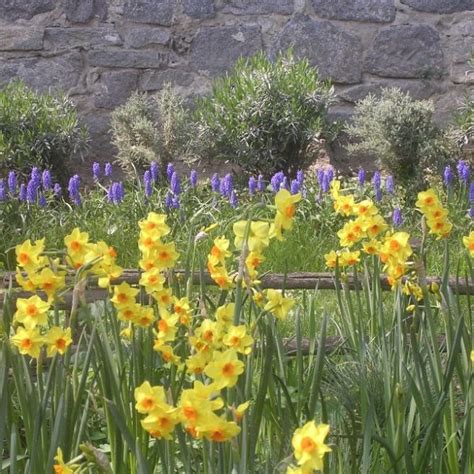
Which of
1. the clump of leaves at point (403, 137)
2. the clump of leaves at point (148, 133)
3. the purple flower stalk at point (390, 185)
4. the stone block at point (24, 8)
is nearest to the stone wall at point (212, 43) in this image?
the stone block at point (24, 8)

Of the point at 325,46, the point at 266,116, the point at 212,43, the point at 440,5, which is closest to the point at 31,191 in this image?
the point at 266,116

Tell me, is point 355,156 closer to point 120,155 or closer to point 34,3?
point 120,155

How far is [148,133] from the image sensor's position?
605 centimetres

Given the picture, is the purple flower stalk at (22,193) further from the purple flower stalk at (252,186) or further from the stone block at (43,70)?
the stone block at (43,70)

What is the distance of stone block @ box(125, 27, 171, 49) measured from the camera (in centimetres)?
659

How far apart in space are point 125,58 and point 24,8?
71cm

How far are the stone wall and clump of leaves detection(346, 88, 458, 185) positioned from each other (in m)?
0.62

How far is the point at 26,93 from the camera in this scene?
20.1 feet

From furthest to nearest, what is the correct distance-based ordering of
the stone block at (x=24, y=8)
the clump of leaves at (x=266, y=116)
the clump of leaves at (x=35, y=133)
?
the stone block at (x=24, y=8) < the clump of leaves at (x=266, y=116) < the clump of leaves at (x=35, y=133)

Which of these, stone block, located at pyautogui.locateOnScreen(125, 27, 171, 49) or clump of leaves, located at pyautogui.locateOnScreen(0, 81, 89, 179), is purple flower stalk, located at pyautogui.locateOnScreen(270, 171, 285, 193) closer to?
clump of leaves, located at pyautogui.locateOnScreen(0, 81, 89, 179)

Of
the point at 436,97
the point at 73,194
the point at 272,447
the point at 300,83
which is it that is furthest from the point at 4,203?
the point at 272,447

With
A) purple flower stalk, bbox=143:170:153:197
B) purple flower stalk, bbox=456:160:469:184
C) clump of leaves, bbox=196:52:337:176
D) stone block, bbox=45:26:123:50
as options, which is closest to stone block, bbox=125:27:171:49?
stone block, bbox=45:26:123:50

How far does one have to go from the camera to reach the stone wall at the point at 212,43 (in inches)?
259

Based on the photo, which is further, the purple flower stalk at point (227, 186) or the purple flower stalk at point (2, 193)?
the purple flower stalk at point (227, 186)
